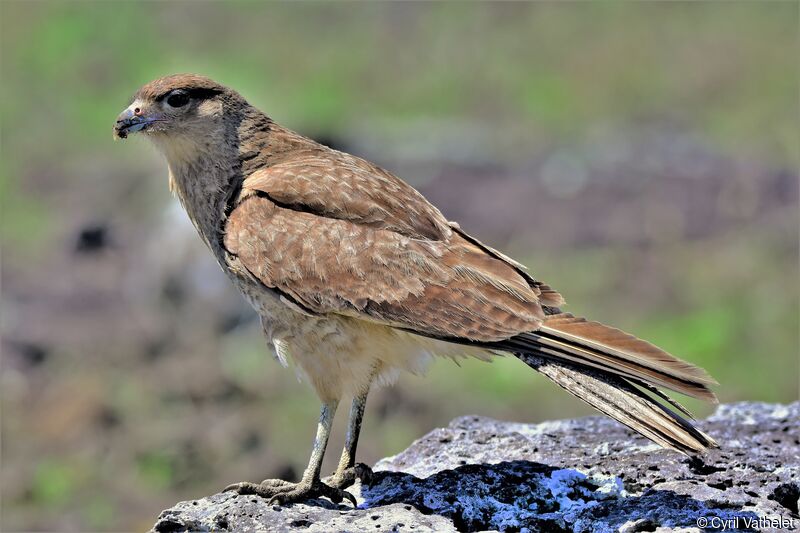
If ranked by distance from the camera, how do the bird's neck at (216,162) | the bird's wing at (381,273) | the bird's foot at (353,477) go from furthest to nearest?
the bird's neck at (216,162), the bird's foot at (353,477), the bird's wing at (381,273)

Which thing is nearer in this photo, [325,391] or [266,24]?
[325,391]

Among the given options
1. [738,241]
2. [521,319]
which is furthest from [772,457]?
[738,241]

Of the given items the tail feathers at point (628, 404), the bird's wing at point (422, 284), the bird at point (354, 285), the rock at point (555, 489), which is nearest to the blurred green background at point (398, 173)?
the bird at point (354, 285)

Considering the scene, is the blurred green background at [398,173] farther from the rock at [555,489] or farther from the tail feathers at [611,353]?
the tail feathers at [611,353]

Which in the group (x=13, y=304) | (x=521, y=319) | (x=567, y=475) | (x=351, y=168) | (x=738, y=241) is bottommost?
(x=567, y=475)

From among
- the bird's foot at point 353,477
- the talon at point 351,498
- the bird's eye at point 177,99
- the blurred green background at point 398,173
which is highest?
the blurred green background at point 398,173

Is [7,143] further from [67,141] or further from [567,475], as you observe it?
[567,475]

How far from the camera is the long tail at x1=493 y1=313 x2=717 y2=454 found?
516 centimetres

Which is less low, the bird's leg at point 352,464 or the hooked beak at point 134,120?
the hooked beak at point 134,120

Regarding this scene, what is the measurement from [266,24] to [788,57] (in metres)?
7.53

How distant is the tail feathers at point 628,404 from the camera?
201 inches

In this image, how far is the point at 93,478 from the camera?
9.13 metres

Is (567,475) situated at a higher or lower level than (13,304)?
lower

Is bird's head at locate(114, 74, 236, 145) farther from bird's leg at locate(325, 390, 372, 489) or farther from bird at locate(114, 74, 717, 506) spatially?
bird's leg at locate(325, 390, 372, 489)
